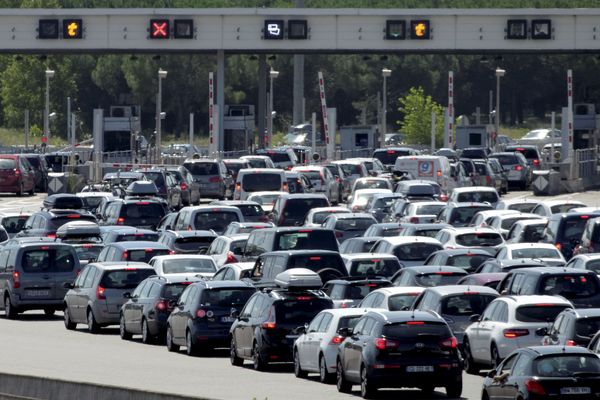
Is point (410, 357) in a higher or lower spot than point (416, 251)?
lower

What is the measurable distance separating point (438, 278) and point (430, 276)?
153 millimetres

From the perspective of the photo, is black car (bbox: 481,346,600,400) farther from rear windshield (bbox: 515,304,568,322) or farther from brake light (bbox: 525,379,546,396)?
rear windshield (bbox: 515,304,568,322)

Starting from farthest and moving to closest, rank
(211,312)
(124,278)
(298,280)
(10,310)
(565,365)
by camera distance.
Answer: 1. (10,310)
2. (124,278)
3. (211,312)
4. (298,280)
5. (565,365)

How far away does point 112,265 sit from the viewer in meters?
33.8

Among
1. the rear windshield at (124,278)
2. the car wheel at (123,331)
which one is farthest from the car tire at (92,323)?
the car wheel at (123,331)

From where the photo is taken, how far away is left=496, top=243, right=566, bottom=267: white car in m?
33.5

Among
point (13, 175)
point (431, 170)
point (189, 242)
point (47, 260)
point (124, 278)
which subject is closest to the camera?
point (124, 278)

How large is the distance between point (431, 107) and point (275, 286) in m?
97.4

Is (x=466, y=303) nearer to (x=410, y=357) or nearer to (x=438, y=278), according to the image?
(x=438, y=278)

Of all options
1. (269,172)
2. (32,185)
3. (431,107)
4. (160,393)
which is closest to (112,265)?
(160,393)

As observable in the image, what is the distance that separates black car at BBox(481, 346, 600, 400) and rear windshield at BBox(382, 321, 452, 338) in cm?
300

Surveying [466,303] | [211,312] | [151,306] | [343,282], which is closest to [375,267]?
[343,282]

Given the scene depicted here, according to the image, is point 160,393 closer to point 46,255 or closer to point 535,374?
point 535,374

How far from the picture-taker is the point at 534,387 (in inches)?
742
